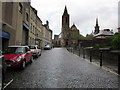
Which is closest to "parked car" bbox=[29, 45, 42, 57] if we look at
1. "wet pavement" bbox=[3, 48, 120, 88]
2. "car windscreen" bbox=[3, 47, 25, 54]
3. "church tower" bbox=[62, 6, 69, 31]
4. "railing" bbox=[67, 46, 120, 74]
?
"car windscreen" bbox=[3, 47, 25, 54]

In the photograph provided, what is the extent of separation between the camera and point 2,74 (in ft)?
12.6

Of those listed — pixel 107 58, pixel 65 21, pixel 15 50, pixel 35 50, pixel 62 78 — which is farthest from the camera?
pixel 65 21

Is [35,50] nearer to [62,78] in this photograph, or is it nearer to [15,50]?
[15,50]

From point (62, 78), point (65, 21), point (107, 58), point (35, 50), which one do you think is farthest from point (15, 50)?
point (65, 21)

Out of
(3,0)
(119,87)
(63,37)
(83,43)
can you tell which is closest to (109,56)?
(119,87)

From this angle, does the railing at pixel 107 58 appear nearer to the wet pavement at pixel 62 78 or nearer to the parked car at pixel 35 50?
the wet pavement at pixel 62 78

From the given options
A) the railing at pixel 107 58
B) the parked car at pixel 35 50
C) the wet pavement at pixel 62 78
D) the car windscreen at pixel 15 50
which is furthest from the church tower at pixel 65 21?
the wet pavement at pixel 62 78

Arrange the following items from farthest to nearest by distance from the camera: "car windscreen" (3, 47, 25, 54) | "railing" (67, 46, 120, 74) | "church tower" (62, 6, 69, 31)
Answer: "church tower" (62, 6, 69, 31), "railing" (67, 46, 120, 74), "car windscreen" (3, 47, 25, 54)

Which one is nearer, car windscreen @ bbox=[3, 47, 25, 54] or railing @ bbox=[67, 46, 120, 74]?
car windscreen @ bbox=[3, 47, 25, 54]

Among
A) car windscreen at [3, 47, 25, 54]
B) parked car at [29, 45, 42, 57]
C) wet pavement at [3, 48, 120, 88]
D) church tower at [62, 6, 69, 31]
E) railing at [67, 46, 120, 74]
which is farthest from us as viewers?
church tower at [62, 6, 69, 31]

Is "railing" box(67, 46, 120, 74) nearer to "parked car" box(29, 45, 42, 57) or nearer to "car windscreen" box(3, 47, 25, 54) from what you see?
"parked car" box(29, 45, 42, 57)

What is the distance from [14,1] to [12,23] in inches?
127

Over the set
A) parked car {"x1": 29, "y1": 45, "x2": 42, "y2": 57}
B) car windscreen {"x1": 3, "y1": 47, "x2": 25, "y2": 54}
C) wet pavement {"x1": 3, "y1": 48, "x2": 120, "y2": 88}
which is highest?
car windscreen {"x1": 3, "y1": 47, "x2": 25, "y2": 54}

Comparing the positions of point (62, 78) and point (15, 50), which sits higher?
point (15, 50)
